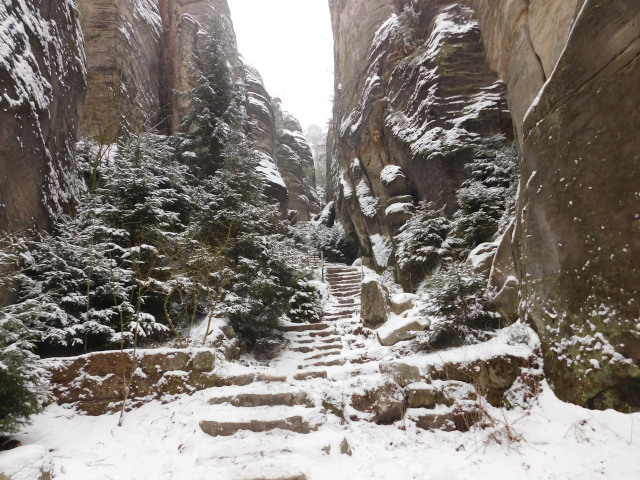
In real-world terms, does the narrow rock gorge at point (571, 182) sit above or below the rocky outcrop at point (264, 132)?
below

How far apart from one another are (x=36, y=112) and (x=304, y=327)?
24.5 ft

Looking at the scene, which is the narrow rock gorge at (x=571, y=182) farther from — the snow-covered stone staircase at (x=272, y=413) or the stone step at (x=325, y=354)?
the stone step at (x=325, y=354)

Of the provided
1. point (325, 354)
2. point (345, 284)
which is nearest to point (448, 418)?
point (325, 354)

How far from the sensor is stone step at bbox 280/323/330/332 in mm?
8363

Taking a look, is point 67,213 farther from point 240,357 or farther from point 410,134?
point 410,134

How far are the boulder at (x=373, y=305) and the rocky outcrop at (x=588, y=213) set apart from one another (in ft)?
13.9

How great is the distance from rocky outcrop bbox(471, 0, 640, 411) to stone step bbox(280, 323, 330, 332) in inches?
209

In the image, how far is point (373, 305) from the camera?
8.49 meters

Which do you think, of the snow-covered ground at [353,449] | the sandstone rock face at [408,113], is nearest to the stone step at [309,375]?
the snow-covered ground at [353,449]

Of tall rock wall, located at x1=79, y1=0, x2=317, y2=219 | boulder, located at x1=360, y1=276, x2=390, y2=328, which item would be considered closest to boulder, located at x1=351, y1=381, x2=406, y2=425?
boulder, located at x1=360, y1=276, x2=390, y2=328

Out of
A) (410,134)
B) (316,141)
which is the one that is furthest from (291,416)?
(316,141)

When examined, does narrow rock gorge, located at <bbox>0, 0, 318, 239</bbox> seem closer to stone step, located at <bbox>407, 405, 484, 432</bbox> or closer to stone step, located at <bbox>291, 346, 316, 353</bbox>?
stone step, located at <bbox>291, 346, 316, 353</bbox>

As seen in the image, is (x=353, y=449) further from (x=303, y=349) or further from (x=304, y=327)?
(x=304, y=327)

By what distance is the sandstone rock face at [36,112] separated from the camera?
496 cm
